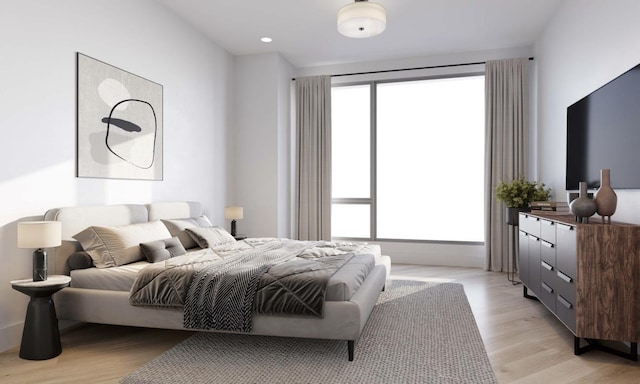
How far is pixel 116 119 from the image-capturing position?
3668mm

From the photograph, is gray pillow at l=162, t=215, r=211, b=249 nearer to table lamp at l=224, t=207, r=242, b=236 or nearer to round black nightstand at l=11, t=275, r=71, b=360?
table lamp at l=224, t=207, r=242, b=236

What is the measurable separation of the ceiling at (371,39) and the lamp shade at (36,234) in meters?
2.73

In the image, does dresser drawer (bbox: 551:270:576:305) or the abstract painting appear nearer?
dresser drawer (bbox: 551:270:576:305)

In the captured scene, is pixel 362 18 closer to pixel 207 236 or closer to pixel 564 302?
pixel 207 236

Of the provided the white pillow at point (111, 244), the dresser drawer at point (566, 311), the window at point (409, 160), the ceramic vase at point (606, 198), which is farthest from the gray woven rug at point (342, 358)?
the window at point (409, 160)

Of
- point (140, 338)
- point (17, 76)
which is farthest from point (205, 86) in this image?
point (140, 338)

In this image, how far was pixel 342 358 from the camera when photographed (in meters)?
2.54

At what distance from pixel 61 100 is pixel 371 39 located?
3.55 metres

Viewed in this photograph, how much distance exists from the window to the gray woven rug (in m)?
2.70

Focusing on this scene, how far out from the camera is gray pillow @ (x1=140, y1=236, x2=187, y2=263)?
313 centimetres

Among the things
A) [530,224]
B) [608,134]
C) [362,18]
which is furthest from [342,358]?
[362,18]

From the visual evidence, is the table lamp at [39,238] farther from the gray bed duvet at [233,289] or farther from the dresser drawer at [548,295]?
the dresser drawer at [548,295]

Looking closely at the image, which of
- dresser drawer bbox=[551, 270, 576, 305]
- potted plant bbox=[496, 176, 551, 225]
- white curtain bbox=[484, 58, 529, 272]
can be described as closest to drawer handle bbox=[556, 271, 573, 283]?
dresser drawer bbox=[551, 270, 576, 305]

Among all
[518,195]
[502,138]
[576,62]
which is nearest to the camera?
[576,62]
